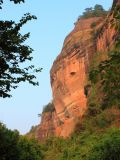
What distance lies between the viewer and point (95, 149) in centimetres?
3553

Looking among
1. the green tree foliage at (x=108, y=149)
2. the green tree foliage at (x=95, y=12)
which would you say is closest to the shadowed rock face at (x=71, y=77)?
the green tree foliage at (x=95, y=12)

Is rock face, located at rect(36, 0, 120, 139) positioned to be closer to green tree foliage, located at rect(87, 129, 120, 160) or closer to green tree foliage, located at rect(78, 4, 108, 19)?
green tree foliage, located at rect(78, 4, 108, 19)

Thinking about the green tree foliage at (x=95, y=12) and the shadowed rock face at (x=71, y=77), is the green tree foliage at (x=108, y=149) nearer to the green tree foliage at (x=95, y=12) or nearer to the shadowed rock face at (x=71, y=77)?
the shadowed rock face at (x=71, y=77)

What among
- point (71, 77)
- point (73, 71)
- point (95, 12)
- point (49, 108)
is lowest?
point (49, 108)

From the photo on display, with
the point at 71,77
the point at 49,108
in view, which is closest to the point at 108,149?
the point at 71,77

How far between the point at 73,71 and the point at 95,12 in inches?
794

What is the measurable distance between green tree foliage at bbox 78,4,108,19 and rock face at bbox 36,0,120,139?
6301mm

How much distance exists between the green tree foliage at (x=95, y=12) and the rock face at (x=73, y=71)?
6.30 meters

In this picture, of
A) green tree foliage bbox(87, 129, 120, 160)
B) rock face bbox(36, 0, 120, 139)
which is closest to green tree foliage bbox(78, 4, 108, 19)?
rock face bbox(36, 0, 120, 139)

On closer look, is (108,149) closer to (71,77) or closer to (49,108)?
(71,77)

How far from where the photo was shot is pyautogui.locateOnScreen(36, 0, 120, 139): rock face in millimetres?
62375

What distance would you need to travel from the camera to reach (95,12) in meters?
82.6

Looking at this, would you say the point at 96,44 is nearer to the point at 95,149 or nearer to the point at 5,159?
the point at 95,149

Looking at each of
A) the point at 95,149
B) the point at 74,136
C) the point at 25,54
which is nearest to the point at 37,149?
the point at 95,149
